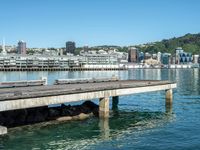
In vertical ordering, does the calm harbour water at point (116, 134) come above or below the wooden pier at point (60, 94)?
below

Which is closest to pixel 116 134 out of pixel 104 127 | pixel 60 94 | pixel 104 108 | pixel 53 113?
pixel 104 127

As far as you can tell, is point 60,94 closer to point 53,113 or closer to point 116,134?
point 53,113

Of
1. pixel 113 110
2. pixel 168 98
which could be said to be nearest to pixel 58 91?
pixel 113 110

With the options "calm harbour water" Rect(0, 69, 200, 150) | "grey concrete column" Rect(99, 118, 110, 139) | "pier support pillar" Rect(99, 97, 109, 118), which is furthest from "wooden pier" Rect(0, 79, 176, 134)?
"calm harbour water" Rect(0, 69, 200, 150)

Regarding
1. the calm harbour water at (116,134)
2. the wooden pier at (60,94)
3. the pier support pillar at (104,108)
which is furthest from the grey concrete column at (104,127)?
the wooden pier at (60,94)

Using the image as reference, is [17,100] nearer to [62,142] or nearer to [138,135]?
[62,142]

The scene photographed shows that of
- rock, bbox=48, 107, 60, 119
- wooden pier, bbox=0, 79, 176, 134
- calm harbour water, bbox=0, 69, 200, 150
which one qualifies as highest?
wooden pier, bbox=0, 79, 176, 134

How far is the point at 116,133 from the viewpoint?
41344 mm

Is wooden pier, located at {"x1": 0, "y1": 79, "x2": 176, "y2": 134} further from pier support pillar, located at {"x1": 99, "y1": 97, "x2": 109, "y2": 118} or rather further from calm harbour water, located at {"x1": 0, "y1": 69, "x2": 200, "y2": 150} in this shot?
calm harbour water, located at {"x1": 0, "y1": 69, "x2": 200, "y2": 150}

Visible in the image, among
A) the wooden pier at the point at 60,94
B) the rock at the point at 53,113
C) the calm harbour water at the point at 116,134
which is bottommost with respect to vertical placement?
the calm harbour water at the point at 116,134

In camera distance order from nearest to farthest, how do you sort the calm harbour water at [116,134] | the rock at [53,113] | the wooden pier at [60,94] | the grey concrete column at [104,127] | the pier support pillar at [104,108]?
the calm harbour water at [116,134] → the wooden pier at [60,94] → the grey concrete column at [104,127] → the rock at [53,113] → the pier support pillar at [104,108]

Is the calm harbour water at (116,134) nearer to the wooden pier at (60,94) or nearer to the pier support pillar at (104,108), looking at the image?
the pier support pillar at (104,108)

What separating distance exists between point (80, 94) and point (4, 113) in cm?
892

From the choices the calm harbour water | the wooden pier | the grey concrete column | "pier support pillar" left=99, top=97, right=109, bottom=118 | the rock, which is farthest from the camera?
"pier support pillar" left=99, top=97, right=109, bottom=118
